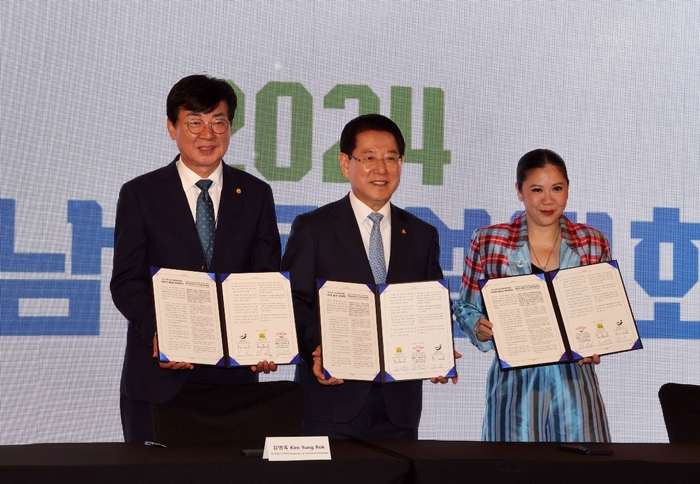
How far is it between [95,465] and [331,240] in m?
1.46

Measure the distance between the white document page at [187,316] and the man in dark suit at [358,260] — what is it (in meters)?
0.38

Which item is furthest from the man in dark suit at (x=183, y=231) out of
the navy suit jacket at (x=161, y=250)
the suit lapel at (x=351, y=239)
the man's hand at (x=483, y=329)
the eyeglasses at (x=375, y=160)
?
the man's hand at (x=483, y=329)

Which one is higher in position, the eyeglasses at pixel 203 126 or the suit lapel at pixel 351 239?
the eyeglasses at pixel 203 126

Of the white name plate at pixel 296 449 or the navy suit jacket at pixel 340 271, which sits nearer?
the white name plate at pixel 296 449

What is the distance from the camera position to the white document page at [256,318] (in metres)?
2.83

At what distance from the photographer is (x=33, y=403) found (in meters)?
4.25

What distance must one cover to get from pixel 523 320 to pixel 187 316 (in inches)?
48.3

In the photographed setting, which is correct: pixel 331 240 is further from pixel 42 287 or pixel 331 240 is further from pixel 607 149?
pixel 607 149

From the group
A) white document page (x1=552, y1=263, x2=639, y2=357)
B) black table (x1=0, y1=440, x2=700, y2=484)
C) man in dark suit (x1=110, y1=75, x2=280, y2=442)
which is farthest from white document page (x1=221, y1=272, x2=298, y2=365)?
white document page (x1=552, y1=263, x2=639, y2=357)

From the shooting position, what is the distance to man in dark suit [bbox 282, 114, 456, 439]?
304 cm

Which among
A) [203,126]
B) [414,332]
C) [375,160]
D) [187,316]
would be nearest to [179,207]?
[203,126]

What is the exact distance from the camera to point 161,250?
3.10 metres

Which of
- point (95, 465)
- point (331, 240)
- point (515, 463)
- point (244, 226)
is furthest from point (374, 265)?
point (95, 465)

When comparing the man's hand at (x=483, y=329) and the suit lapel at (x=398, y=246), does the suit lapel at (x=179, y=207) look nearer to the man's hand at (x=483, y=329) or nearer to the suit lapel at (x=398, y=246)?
the suit lapel at (x=398, y=246)
